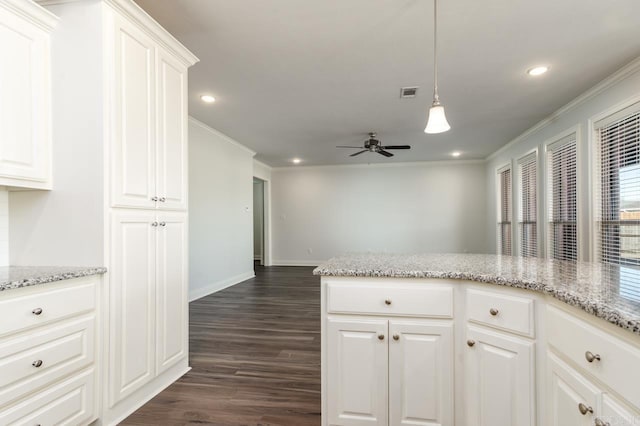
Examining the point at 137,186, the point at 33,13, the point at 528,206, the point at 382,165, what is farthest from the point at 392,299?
the point at 382,165

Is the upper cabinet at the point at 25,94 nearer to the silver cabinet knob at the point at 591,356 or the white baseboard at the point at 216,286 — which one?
the silver cabinet knob at the point at 591,356

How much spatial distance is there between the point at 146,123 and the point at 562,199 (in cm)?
493

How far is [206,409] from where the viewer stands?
2045 millimetres

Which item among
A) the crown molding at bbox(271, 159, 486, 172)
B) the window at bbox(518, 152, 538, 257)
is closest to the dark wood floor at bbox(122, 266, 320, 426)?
the window at bbox(518, 152, 538, 257)

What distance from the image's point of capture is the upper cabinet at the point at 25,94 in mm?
1669

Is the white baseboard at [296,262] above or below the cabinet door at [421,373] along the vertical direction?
below

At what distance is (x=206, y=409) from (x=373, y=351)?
1.18m

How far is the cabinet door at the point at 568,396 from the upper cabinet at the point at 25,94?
2607mm

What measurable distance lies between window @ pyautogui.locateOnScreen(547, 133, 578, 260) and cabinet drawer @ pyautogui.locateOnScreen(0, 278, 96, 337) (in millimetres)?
4894

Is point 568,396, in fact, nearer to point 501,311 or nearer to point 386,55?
point 501,311

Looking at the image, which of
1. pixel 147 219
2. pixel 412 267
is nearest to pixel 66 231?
pixel 147 219

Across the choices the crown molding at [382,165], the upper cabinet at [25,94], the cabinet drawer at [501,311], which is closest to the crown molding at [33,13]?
the upper cabinet at [25,94]

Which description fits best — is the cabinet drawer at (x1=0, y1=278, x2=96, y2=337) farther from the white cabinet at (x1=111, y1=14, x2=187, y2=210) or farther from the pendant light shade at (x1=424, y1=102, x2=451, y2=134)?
the pendant light shade at (x1=424, y1=102, x2=451, y2=134)

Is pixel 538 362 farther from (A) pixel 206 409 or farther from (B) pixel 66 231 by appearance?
(B) pixel 66 231
